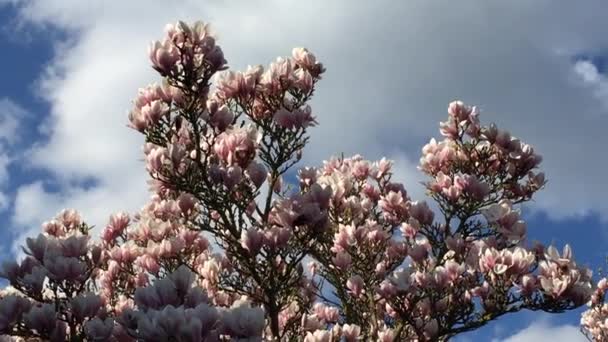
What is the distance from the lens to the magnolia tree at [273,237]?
570 centimetres

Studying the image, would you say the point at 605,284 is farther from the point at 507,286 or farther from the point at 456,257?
the point at 507,286

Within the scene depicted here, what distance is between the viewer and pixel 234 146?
6.52m

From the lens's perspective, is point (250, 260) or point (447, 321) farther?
point (447, 321)

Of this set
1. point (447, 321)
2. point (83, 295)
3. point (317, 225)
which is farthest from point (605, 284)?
point (83, 295)

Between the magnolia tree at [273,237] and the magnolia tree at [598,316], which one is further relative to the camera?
the magnolia tree at [598,316]

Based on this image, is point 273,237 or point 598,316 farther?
point 598,316

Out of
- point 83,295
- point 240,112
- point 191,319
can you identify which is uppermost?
point 240,112

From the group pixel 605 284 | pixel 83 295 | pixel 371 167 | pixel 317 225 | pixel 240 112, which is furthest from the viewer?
pixel 605 284

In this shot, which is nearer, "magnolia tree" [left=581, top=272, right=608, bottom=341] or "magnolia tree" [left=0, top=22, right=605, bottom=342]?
"magnolia tree" [left=0, top=22, right=605, bottom=342]

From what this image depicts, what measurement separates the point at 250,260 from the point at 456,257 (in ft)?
9.07

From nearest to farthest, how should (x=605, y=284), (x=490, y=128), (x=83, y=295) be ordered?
(x=83, y=295), (x=490, y=128), (x=605, y=284)

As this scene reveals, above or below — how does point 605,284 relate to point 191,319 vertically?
above

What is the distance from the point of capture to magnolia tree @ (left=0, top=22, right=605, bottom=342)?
5.70 m

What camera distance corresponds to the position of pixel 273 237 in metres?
6.41
